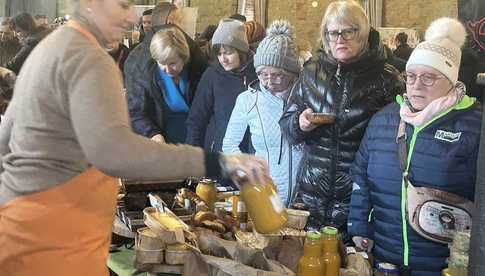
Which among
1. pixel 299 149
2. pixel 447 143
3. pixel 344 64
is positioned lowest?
pixel 299 149

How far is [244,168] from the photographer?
1438mm

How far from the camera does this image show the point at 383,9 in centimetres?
797

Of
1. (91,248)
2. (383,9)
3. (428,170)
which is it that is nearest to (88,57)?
(91,248)

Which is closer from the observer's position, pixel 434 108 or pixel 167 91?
pixel 434 108

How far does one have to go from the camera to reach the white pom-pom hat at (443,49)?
218 centimetres

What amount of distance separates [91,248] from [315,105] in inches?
57.1

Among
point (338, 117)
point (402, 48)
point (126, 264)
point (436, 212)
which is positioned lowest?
point (126, 264)

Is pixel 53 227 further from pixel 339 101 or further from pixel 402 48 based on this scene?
pixel 402 48

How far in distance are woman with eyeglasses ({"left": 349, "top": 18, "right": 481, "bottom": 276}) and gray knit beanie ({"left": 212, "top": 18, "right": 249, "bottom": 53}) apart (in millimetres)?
1346

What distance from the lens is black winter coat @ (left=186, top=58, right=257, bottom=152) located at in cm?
351

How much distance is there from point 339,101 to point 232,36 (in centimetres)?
111

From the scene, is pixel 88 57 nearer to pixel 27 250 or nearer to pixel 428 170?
pixel 27 250

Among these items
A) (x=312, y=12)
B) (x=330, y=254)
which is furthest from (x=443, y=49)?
(x=312, y=12)

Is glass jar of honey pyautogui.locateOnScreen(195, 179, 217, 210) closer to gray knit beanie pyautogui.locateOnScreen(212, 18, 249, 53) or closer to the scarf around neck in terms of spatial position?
the scarf around neck
